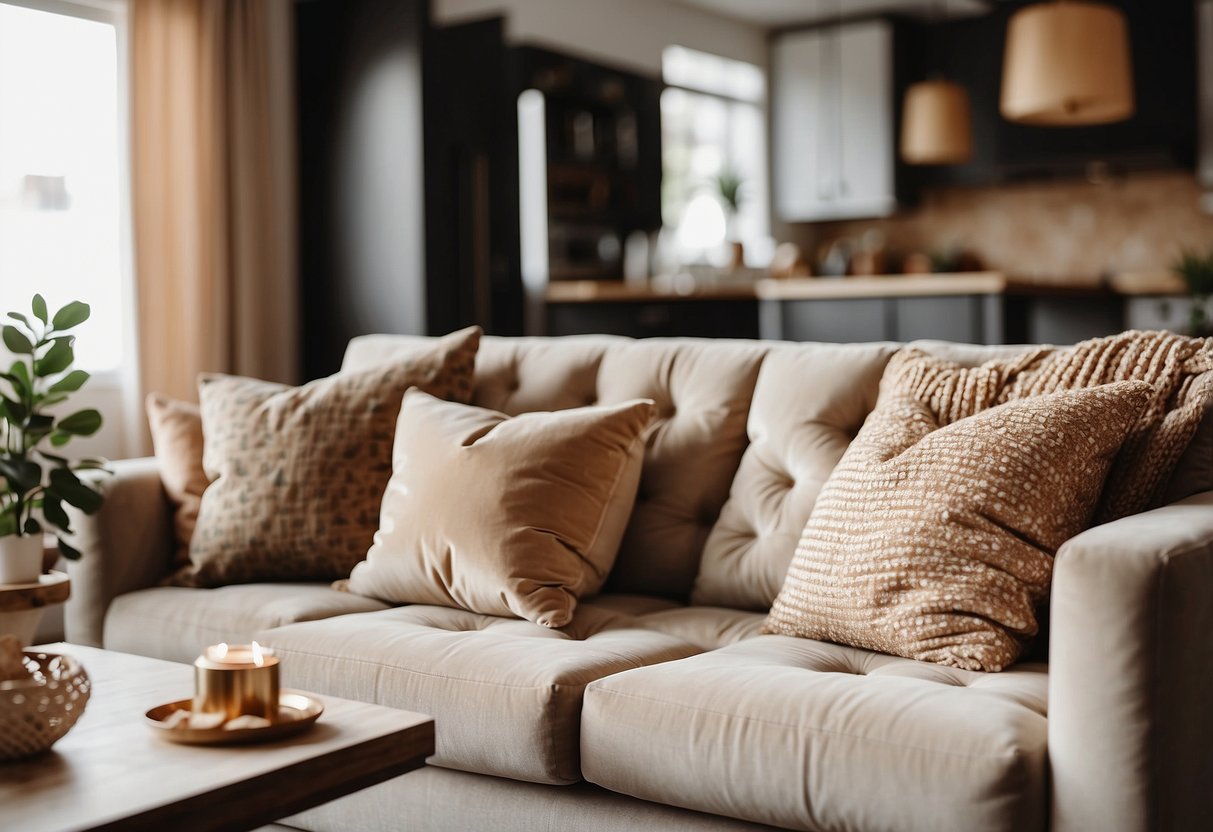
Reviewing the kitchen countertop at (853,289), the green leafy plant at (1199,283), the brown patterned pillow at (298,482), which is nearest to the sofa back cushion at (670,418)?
the brown patterned pillow at (298,482)

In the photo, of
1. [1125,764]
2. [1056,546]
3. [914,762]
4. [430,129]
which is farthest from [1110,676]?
[430,129]

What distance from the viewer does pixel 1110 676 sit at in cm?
134

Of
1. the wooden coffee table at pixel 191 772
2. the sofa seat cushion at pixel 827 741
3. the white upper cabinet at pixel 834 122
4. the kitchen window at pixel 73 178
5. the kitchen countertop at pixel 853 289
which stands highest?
the white upper cabinet at pixel 834 122

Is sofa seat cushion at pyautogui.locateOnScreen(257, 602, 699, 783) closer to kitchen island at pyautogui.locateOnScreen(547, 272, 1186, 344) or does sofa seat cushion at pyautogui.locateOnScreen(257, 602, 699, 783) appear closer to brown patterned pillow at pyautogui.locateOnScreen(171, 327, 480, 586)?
brown patterned pillow at pyautogui.locateOnScreen(171, 327, 480, 586)

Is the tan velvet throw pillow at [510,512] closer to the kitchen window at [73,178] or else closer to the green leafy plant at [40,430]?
the green leafy plant at [40,430]

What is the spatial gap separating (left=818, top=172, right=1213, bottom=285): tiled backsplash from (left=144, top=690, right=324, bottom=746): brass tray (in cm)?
632

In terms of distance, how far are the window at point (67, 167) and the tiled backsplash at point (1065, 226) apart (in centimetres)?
501

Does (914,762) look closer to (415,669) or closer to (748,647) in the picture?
(748,647)

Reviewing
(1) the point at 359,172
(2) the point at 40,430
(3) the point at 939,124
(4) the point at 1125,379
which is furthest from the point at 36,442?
(3) the point at 939,124

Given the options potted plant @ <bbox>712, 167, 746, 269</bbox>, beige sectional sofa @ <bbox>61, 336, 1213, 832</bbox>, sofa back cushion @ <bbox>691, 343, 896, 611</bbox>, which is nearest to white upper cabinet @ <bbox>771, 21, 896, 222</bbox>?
potted plant @ <bbox>712, 167, 746, 269</bbox>

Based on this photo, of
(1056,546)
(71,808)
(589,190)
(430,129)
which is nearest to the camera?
(71,808)

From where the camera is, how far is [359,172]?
16.1ft

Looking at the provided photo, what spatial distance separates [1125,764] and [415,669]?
954mm

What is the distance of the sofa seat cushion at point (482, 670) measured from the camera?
5.43 feet
